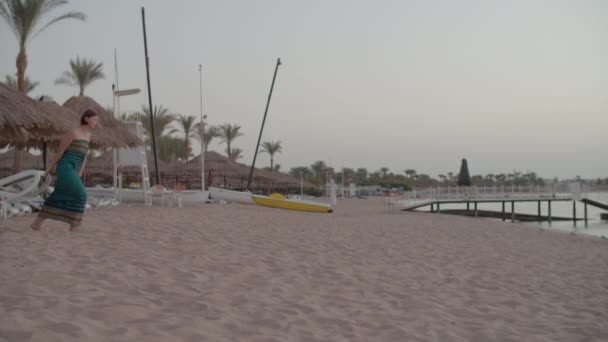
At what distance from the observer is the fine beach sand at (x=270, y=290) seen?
2.92 meters

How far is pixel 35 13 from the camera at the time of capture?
17734 millimetres

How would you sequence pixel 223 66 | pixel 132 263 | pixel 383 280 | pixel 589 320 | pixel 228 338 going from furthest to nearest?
pixel 223 66
pixel 383 280
pixel 132 263
pixel 589 320
pixel 228 338

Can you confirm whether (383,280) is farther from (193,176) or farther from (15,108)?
(193,176)

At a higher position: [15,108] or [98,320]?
[15,108]

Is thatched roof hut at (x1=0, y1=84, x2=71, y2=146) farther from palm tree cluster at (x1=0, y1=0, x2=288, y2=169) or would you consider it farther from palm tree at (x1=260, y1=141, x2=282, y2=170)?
palm tree at (x1=260, y1=141, x2=282, y2=170)

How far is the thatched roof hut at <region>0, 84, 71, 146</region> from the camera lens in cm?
876

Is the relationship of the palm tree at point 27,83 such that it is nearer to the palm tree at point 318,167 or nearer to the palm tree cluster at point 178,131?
the palm tree cluster at point 178,131

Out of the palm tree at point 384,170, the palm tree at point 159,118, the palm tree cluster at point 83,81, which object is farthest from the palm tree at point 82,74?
the palm tree at point 384,170

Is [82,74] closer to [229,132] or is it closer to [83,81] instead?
[83,81]

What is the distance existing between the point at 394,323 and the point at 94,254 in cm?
309

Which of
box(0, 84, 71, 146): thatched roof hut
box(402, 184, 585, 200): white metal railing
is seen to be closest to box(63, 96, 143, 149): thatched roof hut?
box(0, 84, 71, 146): thatched roof hut

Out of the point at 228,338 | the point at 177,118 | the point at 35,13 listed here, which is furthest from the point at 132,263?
the point at 177,118

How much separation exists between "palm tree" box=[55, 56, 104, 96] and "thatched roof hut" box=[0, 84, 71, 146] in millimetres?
18066

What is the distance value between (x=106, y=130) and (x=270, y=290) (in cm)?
1039
